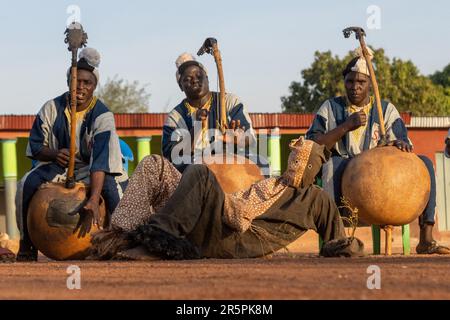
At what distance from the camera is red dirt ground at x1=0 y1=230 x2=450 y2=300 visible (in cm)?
613

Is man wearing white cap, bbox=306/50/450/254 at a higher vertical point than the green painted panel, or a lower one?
higher

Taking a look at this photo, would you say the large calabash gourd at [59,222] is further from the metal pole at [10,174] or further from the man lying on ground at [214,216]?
the metal pole at [10,174]

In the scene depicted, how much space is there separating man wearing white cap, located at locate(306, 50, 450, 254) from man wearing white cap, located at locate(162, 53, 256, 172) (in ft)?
2.67

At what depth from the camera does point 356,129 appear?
39.2ft

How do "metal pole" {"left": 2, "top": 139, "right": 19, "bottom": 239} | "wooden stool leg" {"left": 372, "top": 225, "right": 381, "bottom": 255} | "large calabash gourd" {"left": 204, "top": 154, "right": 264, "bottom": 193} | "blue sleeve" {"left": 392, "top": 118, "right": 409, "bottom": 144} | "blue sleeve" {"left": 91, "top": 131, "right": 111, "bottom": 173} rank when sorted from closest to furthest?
1. "large calabash gourd" {"left": 204, "top": 154, "right": 264, "bottom": 193}
2. "blue sleeve" {"left": 91, "top": 131, "right": 111, "bottom": 173}
3. "blue sleeve" {"left": 392, "top": 118, "right": 409, "bottom": 144}
4. "wooden stool leg" {"left": 372, "top": 225, "right": 381, "bottom": 255}
5. "metal pole" {"left": 2, "top": 139, "right": 19, "bottom": 239}

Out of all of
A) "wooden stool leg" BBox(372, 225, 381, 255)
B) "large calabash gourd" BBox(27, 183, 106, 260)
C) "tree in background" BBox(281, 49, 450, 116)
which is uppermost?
"tree in background" BBox(281, 49, 450, 116)

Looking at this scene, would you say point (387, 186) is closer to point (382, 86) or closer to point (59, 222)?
point (59, 222)

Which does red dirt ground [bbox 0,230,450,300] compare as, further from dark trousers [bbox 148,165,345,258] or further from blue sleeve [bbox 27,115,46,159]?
blue sleeve [bbox 27,115,46,159]

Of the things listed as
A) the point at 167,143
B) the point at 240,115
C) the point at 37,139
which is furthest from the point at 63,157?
the point at 240,115

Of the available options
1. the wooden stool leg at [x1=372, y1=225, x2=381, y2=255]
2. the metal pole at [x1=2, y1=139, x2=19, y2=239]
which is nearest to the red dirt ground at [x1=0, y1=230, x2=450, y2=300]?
the wooden stool leg at [x1=372, y1=225, x2=381, y2=255]

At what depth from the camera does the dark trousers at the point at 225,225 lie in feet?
30.9

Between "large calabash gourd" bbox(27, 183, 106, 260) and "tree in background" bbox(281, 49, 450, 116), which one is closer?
"large calabash gourd" bbox(27, 183, 106, 260)

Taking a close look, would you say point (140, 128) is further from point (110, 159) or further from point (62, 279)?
point (62, 279)
